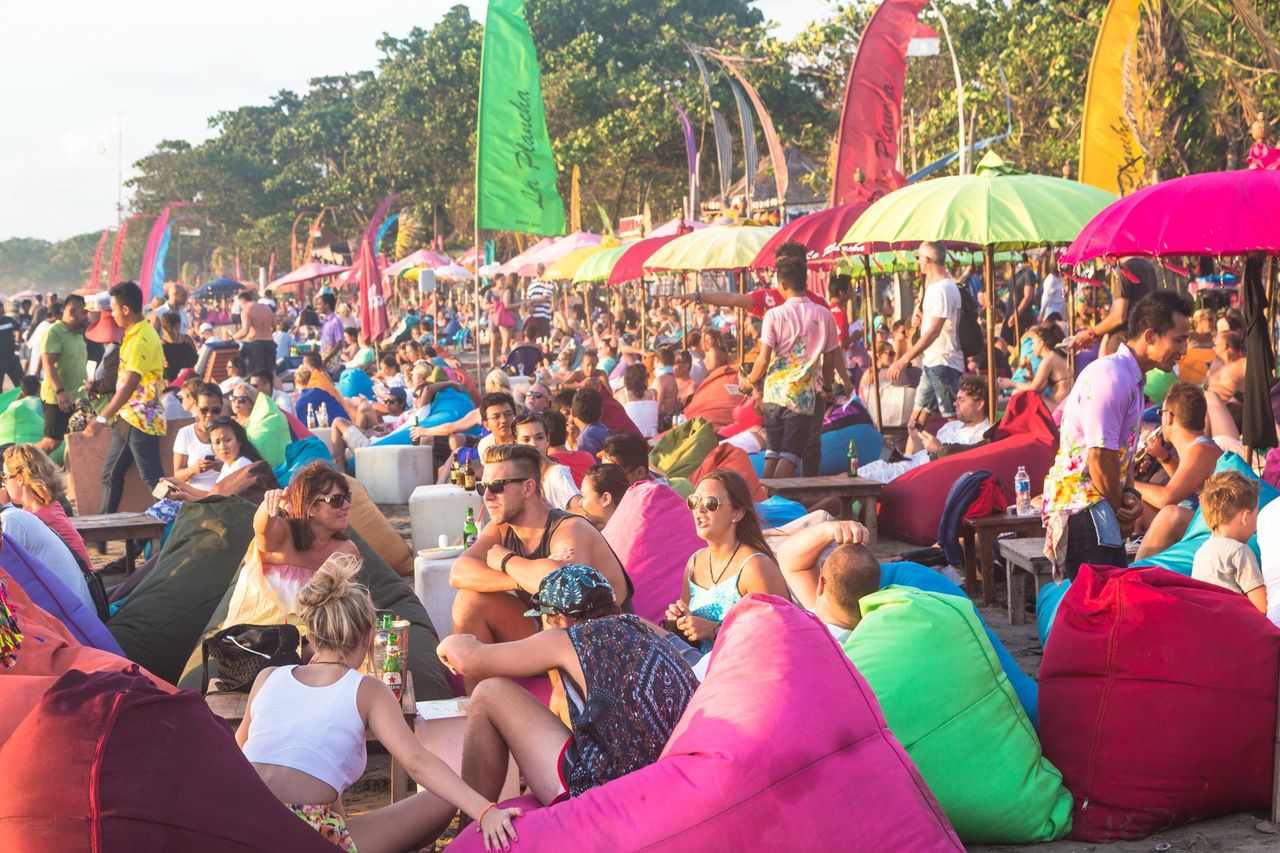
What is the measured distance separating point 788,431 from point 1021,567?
271cm

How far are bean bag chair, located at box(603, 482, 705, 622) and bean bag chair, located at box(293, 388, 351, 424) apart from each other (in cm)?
663

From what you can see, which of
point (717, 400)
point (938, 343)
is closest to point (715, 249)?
point (717, 400)

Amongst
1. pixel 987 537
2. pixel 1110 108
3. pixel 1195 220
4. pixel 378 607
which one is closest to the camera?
pixel 378 607

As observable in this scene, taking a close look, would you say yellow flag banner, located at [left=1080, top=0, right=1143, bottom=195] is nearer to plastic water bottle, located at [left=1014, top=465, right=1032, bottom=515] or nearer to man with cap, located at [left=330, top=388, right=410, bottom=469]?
plastic water bottle, located at [left=1014, top=465, right=1032, bottom=515]

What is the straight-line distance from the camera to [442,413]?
11336mm

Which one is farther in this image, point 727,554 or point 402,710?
point 727,554

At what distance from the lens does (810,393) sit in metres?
8.98

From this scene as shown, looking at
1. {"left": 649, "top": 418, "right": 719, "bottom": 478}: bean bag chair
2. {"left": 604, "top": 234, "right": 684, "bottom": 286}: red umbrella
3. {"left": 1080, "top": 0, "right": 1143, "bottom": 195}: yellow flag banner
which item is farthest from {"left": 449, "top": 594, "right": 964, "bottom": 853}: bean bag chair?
{"left": 604, "top": 234, "right": 684, "bottom": 286}: red umbrella

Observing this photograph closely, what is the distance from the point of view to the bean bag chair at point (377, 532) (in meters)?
7.52

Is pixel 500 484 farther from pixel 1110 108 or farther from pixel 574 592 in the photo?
pixel 1110 108

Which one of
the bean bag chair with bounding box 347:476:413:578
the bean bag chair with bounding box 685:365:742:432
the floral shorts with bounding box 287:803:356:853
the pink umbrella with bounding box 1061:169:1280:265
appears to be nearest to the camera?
the floral shorts with bounding box 287:803:356:853

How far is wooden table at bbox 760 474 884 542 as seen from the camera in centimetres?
850

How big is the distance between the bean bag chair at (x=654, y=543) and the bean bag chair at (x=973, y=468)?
9.25ft

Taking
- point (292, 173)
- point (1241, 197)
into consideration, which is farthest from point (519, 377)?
point (292, 173)
